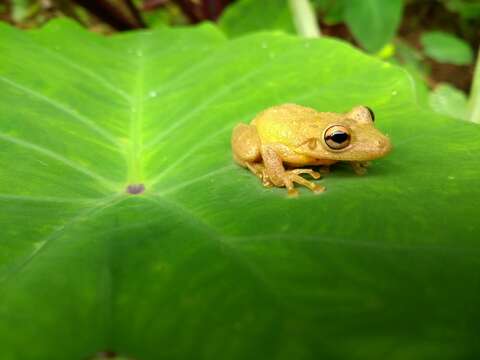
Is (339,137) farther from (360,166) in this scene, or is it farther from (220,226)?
(220,226)

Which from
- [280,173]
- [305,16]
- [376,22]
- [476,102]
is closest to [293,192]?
[280,173]

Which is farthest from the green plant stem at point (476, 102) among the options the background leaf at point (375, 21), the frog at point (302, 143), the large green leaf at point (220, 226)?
the frog at point (302, 143)

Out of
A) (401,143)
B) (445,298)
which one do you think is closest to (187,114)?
(401,143)

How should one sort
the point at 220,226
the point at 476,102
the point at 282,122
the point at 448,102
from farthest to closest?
1. the point at 448,102
2. the point at 476,102
3. the point at 282,122
4. the point at 220,226

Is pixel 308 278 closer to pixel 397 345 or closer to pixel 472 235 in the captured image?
pixel 397 345

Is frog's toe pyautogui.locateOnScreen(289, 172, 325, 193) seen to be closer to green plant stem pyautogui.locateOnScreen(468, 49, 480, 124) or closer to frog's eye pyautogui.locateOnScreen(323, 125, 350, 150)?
frog's eye pyautogui.locateOnScreen(323, 125, 350, 150)

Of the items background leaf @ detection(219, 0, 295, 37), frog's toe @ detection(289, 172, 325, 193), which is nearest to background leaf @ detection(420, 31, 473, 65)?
background leaf @ detection(219, 0, 295, 37)

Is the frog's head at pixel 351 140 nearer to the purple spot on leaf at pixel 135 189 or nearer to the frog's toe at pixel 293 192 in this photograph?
the frog's toe at pixel 293 192
